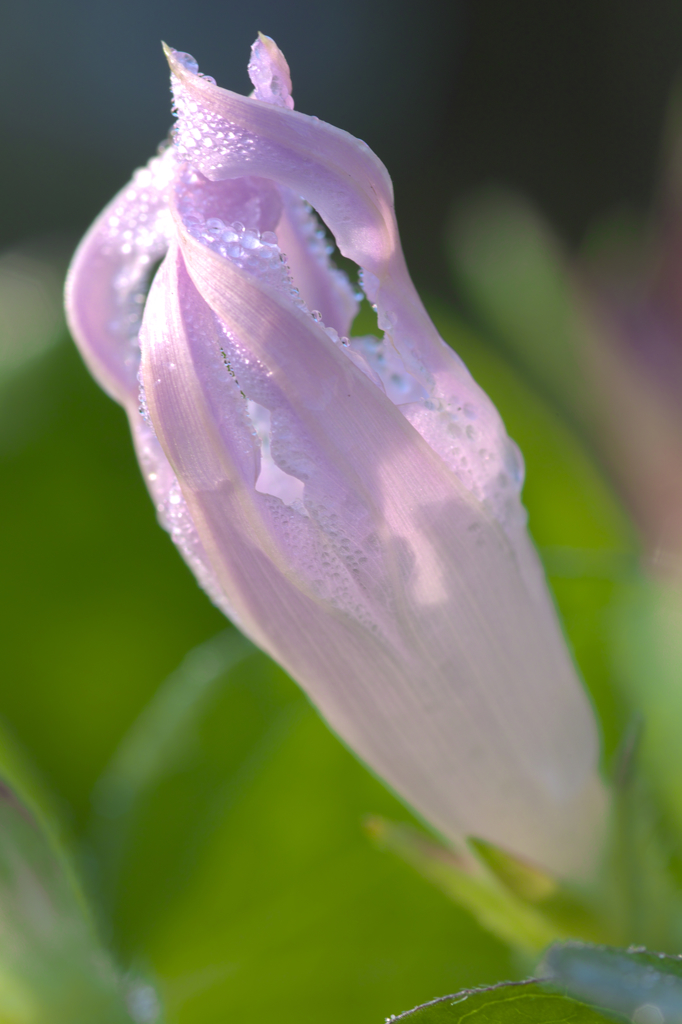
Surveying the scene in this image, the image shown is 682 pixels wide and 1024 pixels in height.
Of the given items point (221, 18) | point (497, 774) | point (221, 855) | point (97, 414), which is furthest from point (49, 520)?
point (221, 18)

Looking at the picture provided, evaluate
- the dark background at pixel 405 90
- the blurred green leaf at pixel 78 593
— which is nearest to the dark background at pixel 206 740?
the blurred green leaf at pixel 78 593

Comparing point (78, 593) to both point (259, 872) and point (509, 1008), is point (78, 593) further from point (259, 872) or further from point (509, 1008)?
point (509, 1008)

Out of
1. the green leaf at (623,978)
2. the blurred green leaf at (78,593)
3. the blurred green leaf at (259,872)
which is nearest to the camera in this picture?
the green leaf at (623,978)

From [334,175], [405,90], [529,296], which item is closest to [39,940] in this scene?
[334,175]

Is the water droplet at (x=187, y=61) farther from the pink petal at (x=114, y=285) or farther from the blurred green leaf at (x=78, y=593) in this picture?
the blurred green leaf at (x=78, y=593)

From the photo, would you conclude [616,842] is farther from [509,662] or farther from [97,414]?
[97,414]

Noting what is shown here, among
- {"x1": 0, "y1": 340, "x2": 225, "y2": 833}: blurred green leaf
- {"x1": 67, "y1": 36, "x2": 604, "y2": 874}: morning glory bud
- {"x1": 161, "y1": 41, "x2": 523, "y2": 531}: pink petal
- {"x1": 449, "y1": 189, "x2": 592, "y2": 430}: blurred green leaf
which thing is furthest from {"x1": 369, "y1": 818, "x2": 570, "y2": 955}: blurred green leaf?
{"x1": 449, "y1": 189, "x2": 592, "y2": 430}: blurred green leaf

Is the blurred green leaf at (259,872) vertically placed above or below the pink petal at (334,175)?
below
